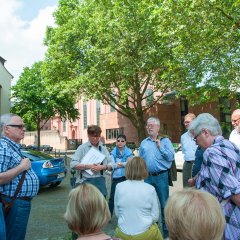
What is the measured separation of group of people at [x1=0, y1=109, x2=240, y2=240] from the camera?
1.76 metres

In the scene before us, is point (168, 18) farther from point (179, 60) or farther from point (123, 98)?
point (123, 98)

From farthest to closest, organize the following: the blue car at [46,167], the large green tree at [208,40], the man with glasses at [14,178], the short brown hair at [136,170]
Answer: the large green tree at [208,40] → the blue car at [46,167] → the short brown hair at [136,170] → the man with glasses at [14,178]

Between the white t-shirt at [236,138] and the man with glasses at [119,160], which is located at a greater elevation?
the white t-shirt at [236,138]

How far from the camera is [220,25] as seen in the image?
15.1 metres

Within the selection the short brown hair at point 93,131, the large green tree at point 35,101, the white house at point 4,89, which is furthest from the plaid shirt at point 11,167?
the white house at point 4,89

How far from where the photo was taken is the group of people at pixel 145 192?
5.79 feet

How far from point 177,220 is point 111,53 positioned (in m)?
23.8

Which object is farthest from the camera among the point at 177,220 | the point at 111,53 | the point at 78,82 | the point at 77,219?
the point at 78,82

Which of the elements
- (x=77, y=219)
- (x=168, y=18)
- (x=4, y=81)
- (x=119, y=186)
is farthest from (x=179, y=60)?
(x=4, y=81)

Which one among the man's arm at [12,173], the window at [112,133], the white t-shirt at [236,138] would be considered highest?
the window at [112,133]

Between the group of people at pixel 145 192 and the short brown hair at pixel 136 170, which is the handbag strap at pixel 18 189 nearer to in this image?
the group of people at pixel 145 192

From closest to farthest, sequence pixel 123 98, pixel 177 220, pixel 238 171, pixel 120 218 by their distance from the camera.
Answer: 1. pixel 177 220
2. pixel 238 171
3. pixel 120 218
4. pixel 123 98

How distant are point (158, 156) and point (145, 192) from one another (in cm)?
170

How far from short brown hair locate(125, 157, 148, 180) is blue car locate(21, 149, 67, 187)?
7466 millimetres
